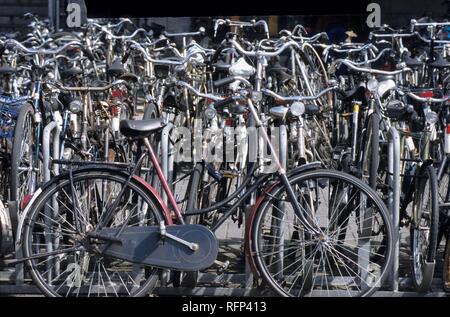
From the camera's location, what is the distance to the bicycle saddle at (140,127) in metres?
4.46

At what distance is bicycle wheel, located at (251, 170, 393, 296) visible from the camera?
4.50 metres

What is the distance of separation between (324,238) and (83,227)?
4.59 ft

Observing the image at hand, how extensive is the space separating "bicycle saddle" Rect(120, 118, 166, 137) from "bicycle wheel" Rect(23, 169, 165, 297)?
245 mm

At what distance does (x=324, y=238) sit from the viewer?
4523 mm

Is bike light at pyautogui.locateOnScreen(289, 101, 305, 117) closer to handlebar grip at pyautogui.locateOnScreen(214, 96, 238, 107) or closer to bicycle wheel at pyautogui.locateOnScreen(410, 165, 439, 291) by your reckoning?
handlebar grip at pyautogui.locateOnScreen(214, 96, 238, 107)

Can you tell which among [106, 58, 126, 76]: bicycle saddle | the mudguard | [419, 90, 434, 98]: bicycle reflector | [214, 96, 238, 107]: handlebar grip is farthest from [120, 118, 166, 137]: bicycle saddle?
[419, 90, 434, 98]: bicycle reflector

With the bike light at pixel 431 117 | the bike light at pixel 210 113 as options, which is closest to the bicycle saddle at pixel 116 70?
the bike light at pixel 210 113

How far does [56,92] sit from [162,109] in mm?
775

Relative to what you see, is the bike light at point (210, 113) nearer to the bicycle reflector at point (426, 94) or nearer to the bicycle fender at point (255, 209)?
the bicycle fender at point (255, 209)

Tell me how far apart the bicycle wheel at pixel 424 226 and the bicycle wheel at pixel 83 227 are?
1.61 meters

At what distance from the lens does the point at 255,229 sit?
14.8 ft

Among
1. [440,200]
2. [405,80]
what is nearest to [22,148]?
[440,200]

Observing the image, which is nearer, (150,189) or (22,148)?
(150,189)

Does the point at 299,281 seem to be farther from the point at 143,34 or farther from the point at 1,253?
the point at 143,34
